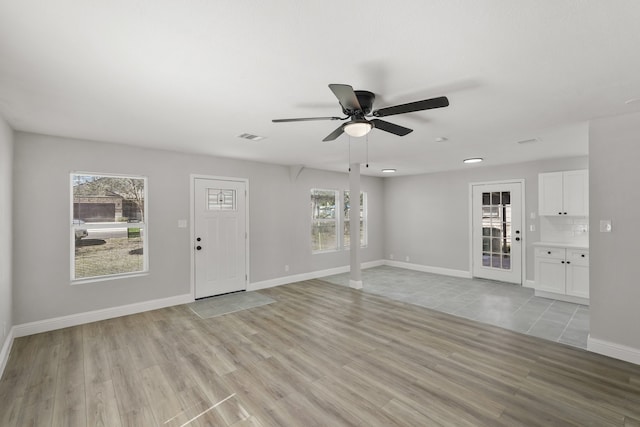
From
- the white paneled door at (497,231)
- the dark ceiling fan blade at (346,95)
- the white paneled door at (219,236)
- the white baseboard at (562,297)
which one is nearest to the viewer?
the dark ceiling fan blade at (346,95)

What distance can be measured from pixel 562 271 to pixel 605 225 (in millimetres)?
2286

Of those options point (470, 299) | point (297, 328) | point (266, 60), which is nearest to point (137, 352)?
point (297, 328)

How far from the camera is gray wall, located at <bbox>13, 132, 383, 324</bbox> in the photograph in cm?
367

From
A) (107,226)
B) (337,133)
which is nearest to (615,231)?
(337,133)

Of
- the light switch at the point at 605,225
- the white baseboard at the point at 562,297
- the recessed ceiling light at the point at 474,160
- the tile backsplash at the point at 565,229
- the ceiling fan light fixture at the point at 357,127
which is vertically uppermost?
the recessed ceiling light at the point at 474,160

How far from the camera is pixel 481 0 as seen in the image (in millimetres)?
1401

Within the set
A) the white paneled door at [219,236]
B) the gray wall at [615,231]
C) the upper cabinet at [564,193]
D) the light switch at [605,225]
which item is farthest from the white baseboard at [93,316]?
the upper cabinet at [564,193]

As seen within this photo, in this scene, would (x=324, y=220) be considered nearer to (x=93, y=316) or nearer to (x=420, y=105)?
(x=93, y=316)

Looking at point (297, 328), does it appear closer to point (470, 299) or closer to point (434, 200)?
point (470, 299)

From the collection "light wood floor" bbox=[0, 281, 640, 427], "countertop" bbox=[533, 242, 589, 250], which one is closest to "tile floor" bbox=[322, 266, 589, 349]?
"light wood floor" bbox=[0, 281, 640, 427]

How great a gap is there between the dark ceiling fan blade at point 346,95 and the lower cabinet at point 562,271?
4.84 meters

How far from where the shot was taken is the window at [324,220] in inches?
266

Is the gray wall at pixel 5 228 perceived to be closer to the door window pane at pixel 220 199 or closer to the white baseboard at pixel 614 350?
the door window pane at pixel 220 199

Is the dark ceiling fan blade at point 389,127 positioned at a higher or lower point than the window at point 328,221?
higher
